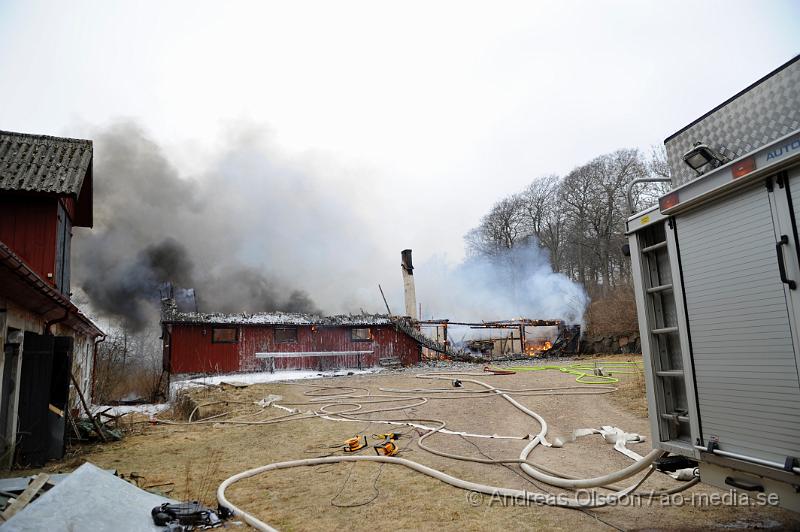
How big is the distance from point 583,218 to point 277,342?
23.2m

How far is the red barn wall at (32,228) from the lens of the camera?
9.98 metres

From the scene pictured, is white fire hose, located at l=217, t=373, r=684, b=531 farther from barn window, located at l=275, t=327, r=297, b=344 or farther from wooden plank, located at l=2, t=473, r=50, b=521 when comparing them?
barn window, located at l=275, t=327, r=297, b=344

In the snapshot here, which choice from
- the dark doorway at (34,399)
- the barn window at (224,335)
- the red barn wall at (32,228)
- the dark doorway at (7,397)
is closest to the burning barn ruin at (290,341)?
the barn window at (224,335)

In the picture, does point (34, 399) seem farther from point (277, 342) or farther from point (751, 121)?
point (277, 342)

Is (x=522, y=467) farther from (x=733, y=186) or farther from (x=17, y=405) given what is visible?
(x=17, y=405)

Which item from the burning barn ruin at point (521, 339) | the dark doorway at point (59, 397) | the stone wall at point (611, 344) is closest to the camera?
the dark doorway at point (59, 397)

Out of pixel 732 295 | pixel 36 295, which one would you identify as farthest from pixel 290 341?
pixel 732 295

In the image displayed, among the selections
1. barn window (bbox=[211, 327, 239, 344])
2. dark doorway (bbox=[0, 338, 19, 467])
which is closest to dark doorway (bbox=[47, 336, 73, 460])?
dark doorway (bbox=[0, 338, 19, 467])

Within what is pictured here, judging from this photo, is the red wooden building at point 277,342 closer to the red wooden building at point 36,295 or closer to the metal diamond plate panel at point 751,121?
the red wooden building at point 36,295

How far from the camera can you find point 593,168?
3366 cm

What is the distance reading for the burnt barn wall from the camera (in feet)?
70.9

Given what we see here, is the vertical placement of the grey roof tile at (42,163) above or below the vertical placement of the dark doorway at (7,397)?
above

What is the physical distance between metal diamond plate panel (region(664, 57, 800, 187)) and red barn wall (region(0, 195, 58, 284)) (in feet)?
39.3

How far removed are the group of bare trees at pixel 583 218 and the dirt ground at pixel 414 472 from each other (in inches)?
835
